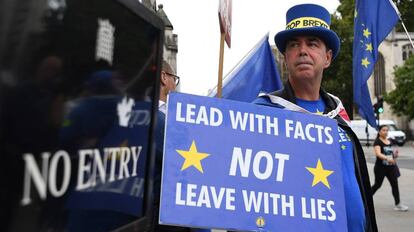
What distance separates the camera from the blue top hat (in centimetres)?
246

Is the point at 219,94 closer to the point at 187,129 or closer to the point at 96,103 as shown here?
the point at 187,129

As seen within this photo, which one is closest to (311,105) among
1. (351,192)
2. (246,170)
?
(351,192)

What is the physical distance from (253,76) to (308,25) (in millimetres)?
1948

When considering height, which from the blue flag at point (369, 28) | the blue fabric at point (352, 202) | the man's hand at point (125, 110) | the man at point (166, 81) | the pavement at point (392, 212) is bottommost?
the pavement at point (392, 212)

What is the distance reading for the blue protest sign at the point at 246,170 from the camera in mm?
1776

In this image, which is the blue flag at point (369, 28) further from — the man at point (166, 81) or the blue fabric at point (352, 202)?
the blue fabric at point (352, 202)

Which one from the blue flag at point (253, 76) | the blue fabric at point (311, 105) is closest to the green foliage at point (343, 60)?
the blue flag at point (253, 76)

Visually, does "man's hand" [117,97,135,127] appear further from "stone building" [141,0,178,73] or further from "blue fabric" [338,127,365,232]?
"blue fabric" [338,127,365,232]

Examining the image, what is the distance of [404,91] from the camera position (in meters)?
42.2

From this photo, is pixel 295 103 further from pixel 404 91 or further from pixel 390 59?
pixel 390 59

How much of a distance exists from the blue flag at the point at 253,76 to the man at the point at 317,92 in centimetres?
132

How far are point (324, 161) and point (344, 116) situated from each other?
24.4 inches

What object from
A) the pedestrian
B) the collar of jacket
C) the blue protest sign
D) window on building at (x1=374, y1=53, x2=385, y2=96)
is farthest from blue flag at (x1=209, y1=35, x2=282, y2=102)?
window on building at (x1=374, y1=53, x2=385, y2=96)

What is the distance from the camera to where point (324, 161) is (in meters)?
2.01
